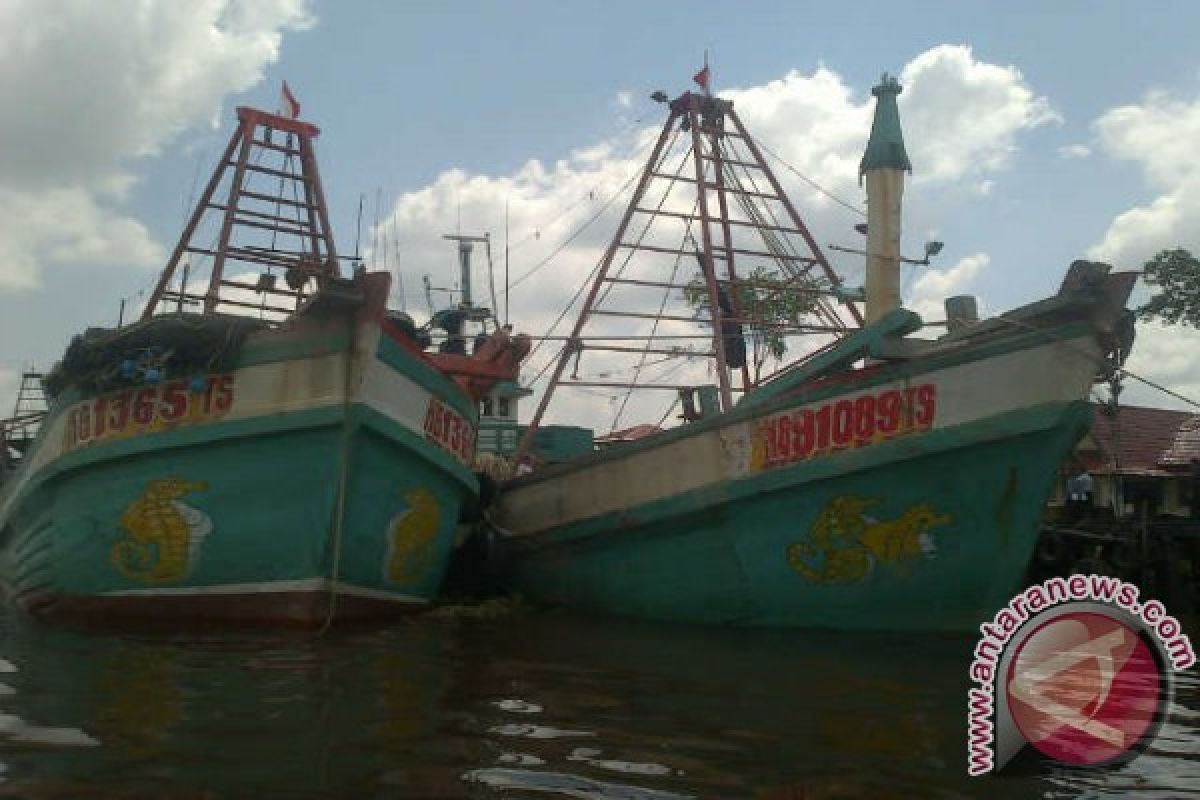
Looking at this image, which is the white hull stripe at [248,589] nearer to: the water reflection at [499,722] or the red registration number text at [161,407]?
the water reflection at [499,722]

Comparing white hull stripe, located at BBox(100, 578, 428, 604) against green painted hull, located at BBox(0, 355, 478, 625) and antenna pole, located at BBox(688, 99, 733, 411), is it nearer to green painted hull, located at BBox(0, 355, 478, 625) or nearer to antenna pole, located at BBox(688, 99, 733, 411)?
green painted hull, located at BBox(0, 355, 478, 625)

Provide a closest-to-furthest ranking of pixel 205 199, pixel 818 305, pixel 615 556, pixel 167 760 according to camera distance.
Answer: pixel 167 760 → pixel 615 556 → pixel 818 305 → pixel 205 199

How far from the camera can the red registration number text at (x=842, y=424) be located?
329 inches

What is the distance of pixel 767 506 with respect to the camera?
8.93m

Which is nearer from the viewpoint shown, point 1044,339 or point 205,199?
point 1044,339

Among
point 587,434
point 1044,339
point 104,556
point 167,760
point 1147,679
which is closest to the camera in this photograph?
point 167,760

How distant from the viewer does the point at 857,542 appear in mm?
8531

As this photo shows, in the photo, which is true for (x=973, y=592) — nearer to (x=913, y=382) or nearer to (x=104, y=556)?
(x=913, y=382)

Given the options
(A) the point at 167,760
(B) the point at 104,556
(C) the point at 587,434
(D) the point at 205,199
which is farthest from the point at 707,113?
(A) the point at 167,760

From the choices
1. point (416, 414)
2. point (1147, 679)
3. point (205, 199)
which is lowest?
point (1147, 679)

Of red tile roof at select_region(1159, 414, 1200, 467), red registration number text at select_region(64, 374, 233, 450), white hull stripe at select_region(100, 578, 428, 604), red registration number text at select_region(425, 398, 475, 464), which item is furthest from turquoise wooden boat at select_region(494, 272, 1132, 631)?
red tile roof at select_region(1159, 414, 1200, 467)

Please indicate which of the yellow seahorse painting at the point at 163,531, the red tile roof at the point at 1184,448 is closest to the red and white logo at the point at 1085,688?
the yellow seahorse painting at the point at 163,531

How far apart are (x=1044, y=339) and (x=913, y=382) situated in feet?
3.58

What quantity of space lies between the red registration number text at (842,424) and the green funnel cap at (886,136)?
9.15 feet
